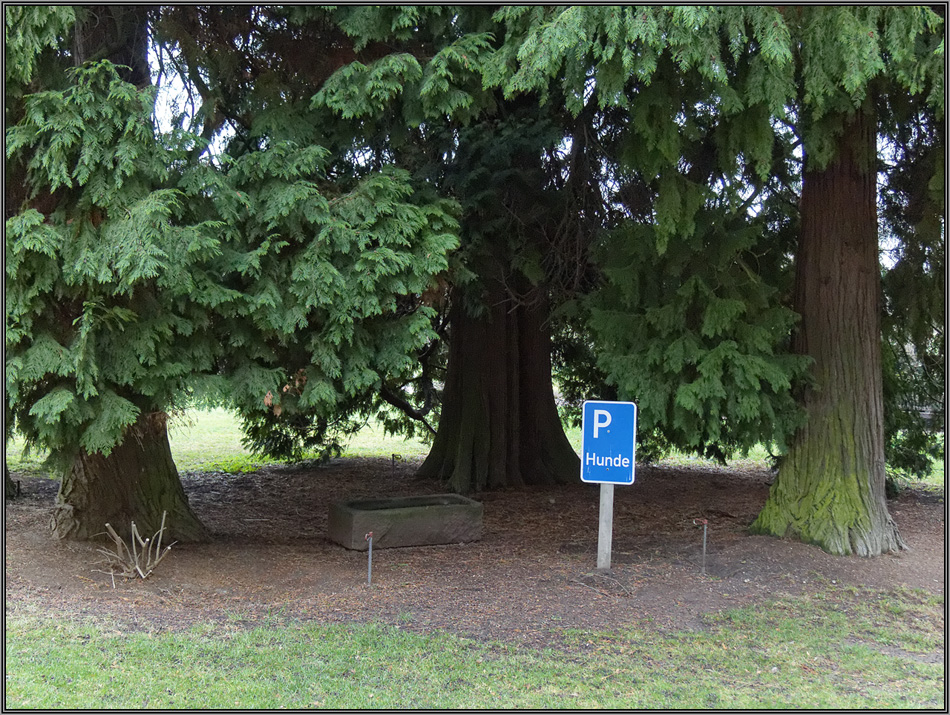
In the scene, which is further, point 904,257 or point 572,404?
point 572,404

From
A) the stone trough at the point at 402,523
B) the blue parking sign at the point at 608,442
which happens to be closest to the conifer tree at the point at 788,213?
the blue parking sign at the point at 608,442

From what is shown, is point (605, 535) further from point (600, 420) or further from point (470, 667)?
point (470, 667)

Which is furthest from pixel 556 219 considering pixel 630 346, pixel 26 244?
pixel 26 244

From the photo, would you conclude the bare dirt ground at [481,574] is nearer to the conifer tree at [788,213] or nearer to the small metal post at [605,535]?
the small metal post at [605,535]

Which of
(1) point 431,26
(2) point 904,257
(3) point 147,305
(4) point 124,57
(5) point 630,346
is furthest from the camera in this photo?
(2) point 904,257

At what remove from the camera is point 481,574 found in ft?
24.9

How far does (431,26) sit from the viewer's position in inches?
269

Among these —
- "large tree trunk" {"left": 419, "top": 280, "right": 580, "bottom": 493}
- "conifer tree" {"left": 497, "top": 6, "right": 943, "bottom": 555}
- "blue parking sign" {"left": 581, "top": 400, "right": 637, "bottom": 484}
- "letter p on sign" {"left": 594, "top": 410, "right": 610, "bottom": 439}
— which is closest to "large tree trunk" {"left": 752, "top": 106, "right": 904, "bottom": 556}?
"conifer tree" {"left": 497, "top": 6, "right": 943, "bottom": 555}

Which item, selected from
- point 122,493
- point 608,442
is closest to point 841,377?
point 608,442

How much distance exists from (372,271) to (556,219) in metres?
3.86

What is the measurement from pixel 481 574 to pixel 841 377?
393cm

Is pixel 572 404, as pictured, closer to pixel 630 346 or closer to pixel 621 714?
pixel 630 346

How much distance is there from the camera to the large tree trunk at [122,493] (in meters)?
8.01

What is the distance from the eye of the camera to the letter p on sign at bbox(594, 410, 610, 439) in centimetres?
720
